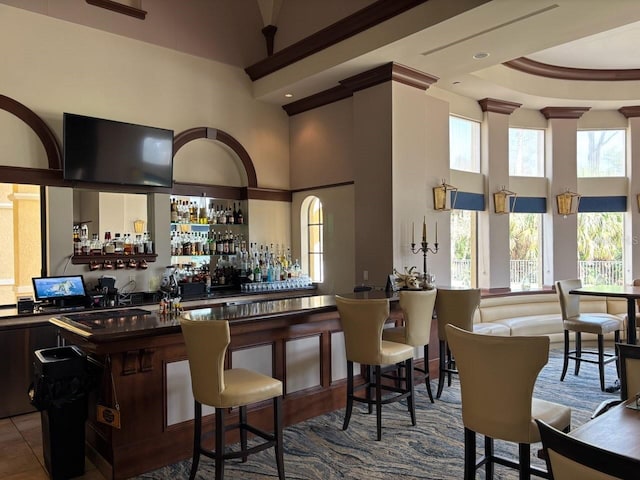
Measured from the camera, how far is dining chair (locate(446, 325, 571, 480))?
2432mm

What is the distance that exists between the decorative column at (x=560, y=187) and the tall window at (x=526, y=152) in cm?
15

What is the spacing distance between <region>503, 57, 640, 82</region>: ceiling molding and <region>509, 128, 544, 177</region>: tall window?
1.02 m

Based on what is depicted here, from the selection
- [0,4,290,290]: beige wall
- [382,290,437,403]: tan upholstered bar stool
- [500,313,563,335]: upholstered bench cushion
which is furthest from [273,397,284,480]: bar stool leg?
[500,313,563,335]: upholstered bench cushion

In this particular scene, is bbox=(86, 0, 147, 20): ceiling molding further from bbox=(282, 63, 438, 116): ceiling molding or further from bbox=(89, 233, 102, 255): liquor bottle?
bbox=(89, 233, 102, 255): liquor bottle

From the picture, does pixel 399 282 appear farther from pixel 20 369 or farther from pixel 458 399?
pixel 20 369

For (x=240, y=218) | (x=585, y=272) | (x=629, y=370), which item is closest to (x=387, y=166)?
(x=240, y=218)

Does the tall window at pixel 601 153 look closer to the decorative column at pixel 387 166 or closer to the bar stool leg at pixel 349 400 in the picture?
the decorative column at pixel 387 166

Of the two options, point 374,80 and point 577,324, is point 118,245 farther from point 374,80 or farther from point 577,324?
point 577,324

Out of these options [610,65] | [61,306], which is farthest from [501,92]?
[61,306]

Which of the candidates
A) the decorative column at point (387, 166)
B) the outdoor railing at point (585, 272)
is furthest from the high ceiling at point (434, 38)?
the outdoor railing at point (585, 272)

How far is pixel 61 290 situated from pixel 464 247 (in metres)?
5.97

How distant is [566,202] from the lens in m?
7.98

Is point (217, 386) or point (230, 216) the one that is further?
point (230, 216)

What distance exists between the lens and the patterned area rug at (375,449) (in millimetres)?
3227
